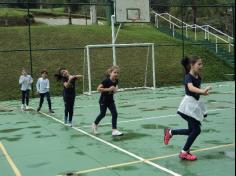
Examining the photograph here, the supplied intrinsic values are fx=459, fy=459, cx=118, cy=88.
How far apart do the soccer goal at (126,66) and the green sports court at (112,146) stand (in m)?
9.72

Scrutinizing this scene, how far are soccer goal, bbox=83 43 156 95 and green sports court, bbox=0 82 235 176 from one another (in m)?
9.72

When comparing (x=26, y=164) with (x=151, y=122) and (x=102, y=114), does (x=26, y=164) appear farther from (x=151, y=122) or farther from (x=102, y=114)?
(x=151, y=122)

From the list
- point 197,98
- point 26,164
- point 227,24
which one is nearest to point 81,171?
point 26,164

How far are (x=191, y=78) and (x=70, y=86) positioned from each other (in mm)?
4926

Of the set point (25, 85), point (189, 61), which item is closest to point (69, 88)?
point (189, 61)

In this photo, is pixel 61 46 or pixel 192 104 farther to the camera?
pixel 61 46

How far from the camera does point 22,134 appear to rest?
1093 cm

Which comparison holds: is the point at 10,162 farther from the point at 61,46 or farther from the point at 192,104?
the point at 61,46

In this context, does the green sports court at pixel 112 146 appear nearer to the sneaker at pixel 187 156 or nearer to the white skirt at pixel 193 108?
the sneaker at pixel 187 156

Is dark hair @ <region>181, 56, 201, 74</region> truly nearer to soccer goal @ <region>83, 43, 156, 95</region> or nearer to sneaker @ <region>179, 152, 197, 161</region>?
sneaker @ <region>179, 152, 197, 161</region>

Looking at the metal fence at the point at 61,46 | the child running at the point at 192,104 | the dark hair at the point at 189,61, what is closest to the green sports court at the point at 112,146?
the child running at the point at 192,104

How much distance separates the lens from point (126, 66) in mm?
26812

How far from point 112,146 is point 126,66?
713 inches

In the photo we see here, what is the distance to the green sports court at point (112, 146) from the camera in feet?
23.4
